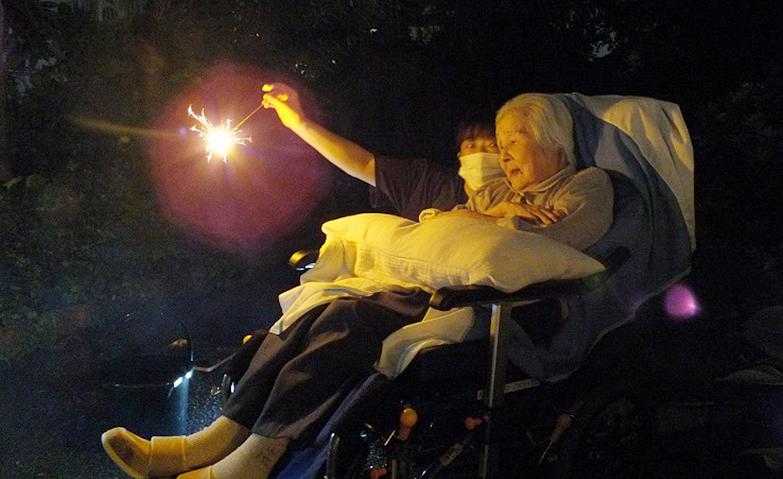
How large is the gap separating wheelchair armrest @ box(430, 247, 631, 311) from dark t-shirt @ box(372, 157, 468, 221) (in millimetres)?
934

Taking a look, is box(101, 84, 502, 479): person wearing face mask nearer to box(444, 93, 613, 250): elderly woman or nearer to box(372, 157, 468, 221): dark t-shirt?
box(444, 93, 613, 250): elderly woman

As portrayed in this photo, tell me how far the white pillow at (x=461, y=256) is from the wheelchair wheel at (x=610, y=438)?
490 mm

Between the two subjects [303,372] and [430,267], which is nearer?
[303,372]

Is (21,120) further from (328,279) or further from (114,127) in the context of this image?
(328,279)

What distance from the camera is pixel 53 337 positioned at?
4.36m

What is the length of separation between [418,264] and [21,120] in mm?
3336

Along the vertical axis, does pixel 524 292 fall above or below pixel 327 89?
below

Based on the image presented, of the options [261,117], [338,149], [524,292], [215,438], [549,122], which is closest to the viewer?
[524,292]

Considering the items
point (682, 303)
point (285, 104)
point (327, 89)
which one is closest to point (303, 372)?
point (285, 104)

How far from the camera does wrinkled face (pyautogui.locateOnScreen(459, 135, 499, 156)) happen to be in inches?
132

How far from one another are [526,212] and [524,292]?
2.02 ft

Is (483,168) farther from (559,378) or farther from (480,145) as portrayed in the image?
(559,378)

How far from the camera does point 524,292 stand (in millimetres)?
2471

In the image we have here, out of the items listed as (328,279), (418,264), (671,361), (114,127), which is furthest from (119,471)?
(671,361)
